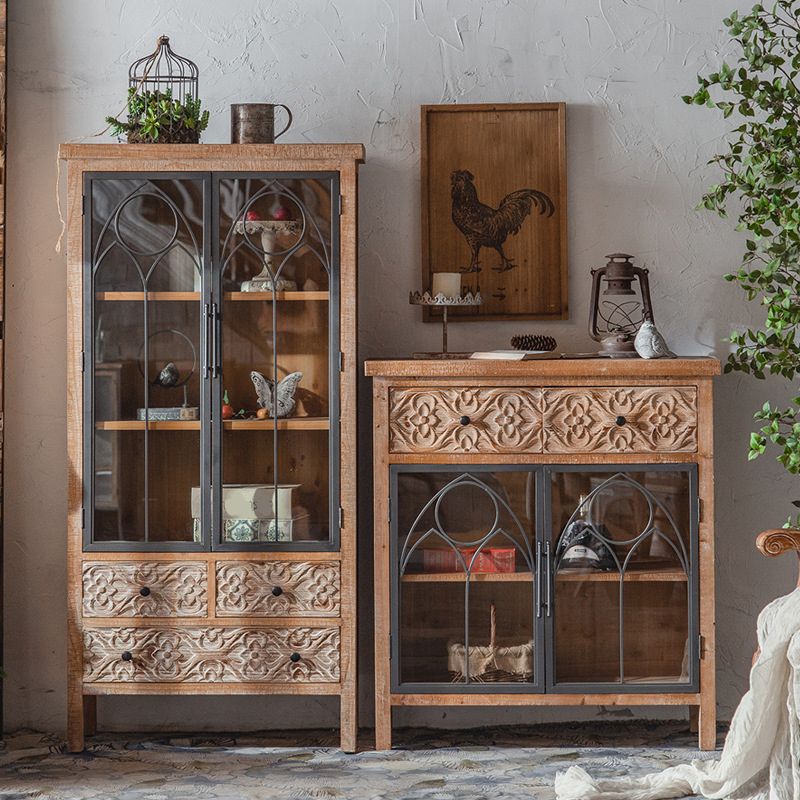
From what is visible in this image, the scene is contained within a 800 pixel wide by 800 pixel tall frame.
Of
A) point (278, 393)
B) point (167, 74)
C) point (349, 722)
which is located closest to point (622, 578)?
point (349, 722)

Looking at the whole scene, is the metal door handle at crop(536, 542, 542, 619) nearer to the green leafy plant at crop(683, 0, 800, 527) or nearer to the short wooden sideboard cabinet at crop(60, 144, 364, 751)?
the short wooden sideboard cabinet at crop(60, 144, 364, 751)

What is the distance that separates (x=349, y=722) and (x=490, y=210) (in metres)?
1.64

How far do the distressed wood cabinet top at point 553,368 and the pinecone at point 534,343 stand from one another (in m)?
0.17

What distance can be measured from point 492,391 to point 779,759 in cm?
119

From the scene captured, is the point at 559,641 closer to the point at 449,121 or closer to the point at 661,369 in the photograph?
the point at 661,369

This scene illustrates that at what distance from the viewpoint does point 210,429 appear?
9.42 feet

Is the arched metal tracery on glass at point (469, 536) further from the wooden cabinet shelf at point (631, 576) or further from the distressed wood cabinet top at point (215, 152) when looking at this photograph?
the distressed wood cabinet top at point (215, 152)

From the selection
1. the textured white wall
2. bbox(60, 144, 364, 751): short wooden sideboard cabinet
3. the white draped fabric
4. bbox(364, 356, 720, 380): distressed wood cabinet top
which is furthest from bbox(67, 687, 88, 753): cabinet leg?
the white draped fabric

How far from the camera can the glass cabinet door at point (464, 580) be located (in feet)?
9.37

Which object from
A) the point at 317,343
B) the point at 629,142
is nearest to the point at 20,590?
the point at 317,343

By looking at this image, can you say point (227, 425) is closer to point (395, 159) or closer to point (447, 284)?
point (447, 284)


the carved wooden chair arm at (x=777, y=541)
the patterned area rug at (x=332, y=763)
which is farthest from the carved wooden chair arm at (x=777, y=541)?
the patterned area rug at (x=332, y=763)

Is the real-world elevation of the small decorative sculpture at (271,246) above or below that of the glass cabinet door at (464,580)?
above

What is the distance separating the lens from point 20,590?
3.22 m
